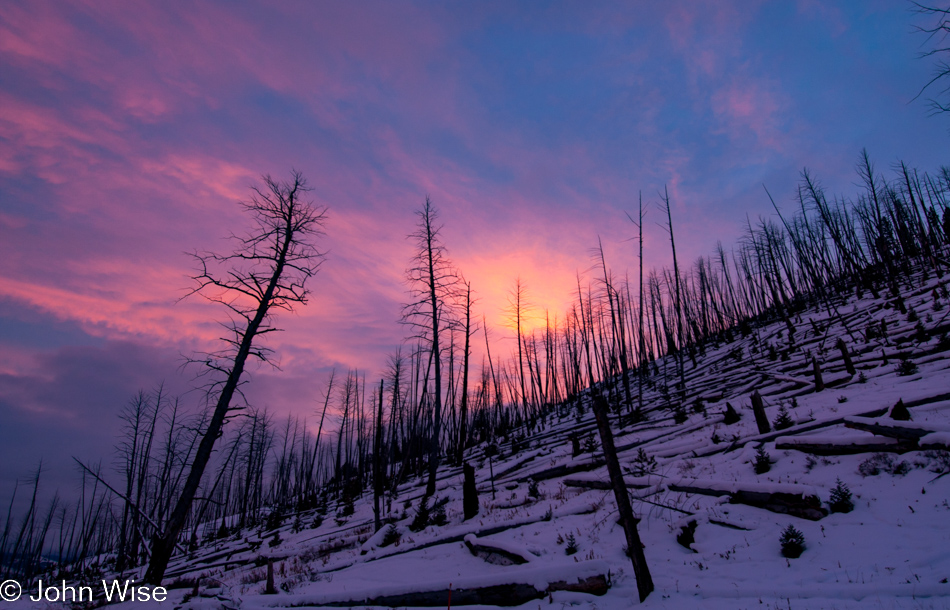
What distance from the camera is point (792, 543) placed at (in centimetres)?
570

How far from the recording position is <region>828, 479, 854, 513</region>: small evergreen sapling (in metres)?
6.36

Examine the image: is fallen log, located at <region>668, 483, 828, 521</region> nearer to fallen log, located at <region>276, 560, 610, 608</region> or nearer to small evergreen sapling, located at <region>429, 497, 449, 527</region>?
fallen log, located at <region>276, 560, 610, 608</region>

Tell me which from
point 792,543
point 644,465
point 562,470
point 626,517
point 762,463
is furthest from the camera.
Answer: point 562,470

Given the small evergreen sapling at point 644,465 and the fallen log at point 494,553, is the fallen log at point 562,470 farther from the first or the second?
the fallen log at point 494,553

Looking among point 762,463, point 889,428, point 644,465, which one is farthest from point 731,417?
point 889,428

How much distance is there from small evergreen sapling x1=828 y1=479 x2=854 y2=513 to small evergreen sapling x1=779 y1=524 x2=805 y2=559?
1.16m

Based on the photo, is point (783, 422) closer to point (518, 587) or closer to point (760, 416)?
point (760, 416)

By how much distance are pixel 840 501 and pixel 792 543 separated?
1.59 m

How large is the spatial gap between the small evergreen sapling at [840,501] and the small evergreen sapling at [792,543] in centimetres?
116

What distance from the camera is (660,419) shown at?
17.3m

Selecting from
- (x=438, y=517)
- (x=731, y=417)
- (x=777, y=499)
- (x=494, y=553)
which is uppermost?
(x=731, y=417)

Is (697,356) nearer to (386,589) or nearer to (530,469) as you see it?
(530,469)

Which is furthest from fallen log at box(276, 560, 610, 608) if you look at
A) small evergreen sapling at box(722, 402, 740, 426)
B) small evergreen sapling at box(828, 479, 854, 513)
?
small evergreen sapling at box(722, 402, 740, 426)

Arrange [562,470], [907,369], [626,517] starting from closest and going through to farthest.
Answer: [626,517] → [907,369] → [562,470]
